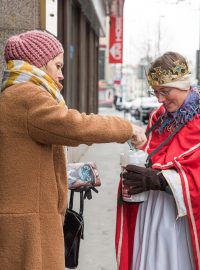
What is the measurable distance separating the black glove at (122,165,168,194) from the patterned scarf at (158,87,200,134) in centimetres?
31

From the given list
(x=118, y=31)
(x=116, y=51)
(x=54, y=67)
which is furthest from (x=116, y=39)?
(x=54, y=67)

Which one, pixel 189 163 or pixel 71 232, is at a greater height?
pixel 189 163

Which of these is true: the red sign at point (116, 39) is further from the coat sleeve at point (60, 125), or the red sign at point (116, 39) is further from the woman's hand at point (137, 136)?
the coat sleeve at point (60, 125)

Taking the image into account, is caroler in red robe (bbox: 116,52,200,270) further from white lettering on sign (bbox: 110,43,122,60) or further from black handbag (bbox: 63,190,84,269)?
white lettering on sign (bbox: 110,43,122,60)

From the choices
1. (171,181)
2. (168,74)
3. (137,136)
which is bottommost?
(171,181)

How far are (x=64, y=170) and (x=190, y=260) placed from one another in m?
0.93

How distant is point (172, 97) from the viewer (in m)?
2.72

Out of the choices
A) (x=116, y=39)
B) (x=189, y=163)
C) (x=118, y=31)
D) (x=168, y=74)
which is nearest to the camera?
(x=189, y=163)

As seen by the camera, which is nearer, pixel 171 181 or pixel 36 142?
pixel 36 142

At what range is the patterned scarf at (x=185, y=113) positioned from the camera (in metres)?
2.67

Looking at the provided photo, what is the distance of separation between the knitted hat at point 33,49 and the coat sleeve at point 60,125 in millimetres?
200

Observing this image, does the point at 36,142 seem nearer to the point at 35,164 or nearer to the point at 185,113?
the point at 35,164

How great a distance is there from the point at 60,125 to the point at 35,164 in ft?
0.75

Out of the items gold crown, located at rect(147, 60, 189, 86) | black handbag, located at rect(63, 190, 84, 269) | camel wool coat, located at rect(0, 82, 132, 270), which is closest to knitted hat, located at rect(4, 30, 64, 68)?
camel wool coat, located at rect(0, 82, 132, 270)
